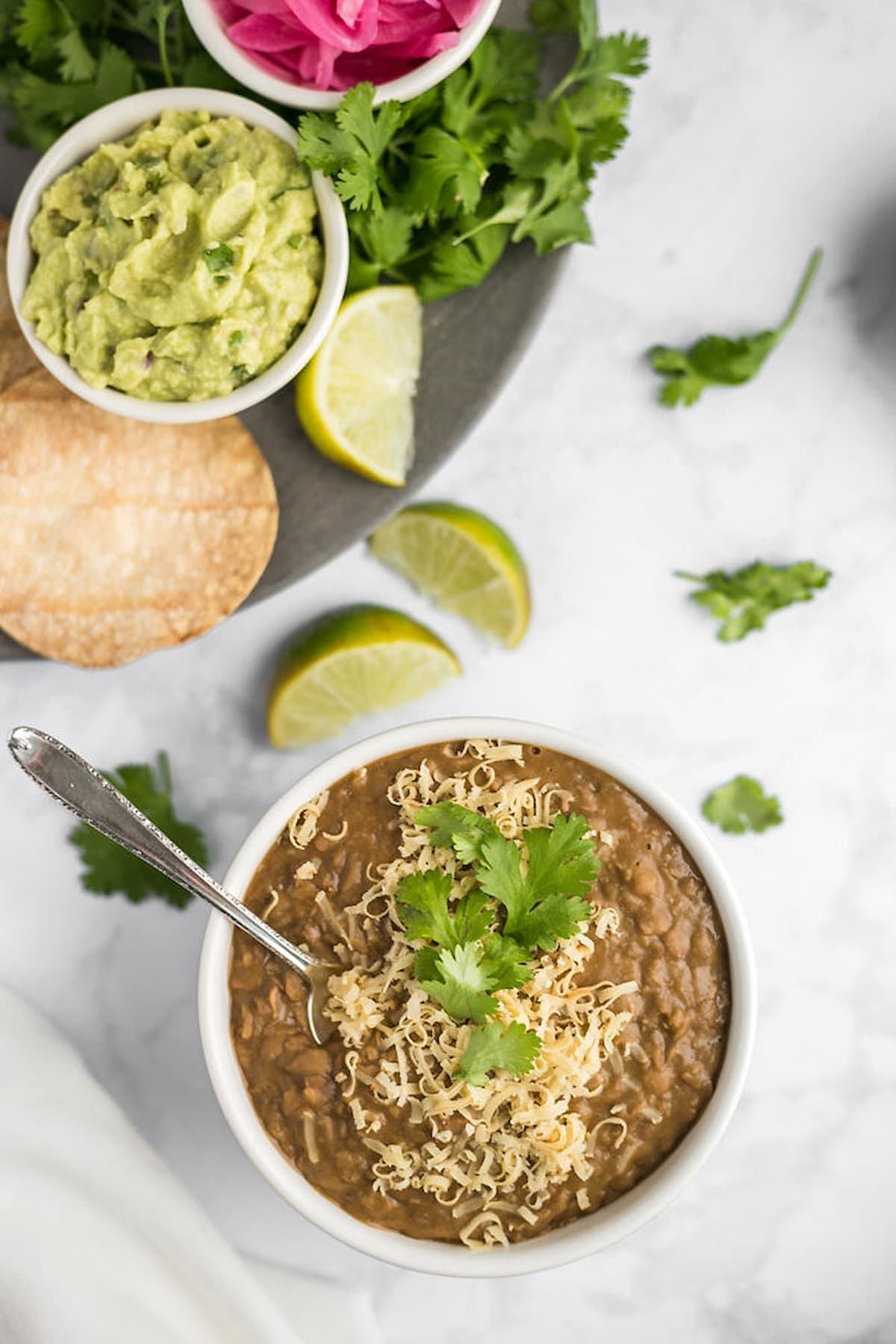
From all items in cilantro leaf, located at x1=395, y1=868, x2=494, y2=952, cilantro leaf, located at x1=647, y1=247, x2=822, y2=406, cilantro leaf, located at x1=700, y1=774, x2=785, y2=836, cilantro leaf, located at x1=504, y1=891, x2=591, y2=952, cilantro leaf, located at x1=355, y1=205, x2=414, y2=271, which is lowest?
cilantro leaf, located at x1=700, y1=774, x2=785, y2=836

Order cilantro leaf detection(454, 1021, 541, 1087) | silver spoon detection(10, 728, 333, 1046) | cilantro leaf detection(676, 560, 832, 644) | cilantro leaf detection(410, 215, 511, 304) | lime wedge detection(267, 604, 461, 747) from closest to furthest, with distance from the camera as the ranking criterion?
cilantro leaf detection(454, 1021, 541, 1087) → silver spoon detection(10, 728, 333, 1046) → cilantro leaf detection(410, 215, 511, 304) → lime wedge detection(267, 604, 461, 747) → cilantro leaf detection(676, 560, 832, 644)

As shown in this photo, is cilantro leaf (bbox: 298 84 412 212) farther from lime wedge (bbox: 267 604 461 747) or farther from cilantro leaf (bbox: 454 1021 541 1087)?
cilantro leaf (bbox: 454 1021 541 1087)

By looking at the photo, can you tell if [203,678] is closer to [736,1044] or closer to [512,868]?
[512,868]

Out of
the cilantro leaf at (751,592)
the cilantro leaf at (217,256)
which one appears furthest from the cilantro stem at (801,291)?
the cilantro leaf at (217,256)

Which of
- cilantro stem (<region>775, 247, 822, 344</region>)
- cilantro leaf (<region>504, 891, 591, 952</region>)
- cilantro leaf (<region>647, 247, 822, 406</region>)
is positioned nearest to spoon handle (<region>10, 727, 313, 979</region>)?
cilantro leaf (<region>504, 891, 591, 952</region>)

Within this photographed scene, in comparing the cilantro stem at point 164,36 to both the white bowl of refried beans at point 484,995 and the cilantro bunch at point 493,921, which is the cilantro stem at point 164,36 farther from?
the cilantro bunch at point 493,921

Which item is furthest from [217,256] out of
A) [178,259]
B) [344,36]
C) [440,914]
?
[440,914]
